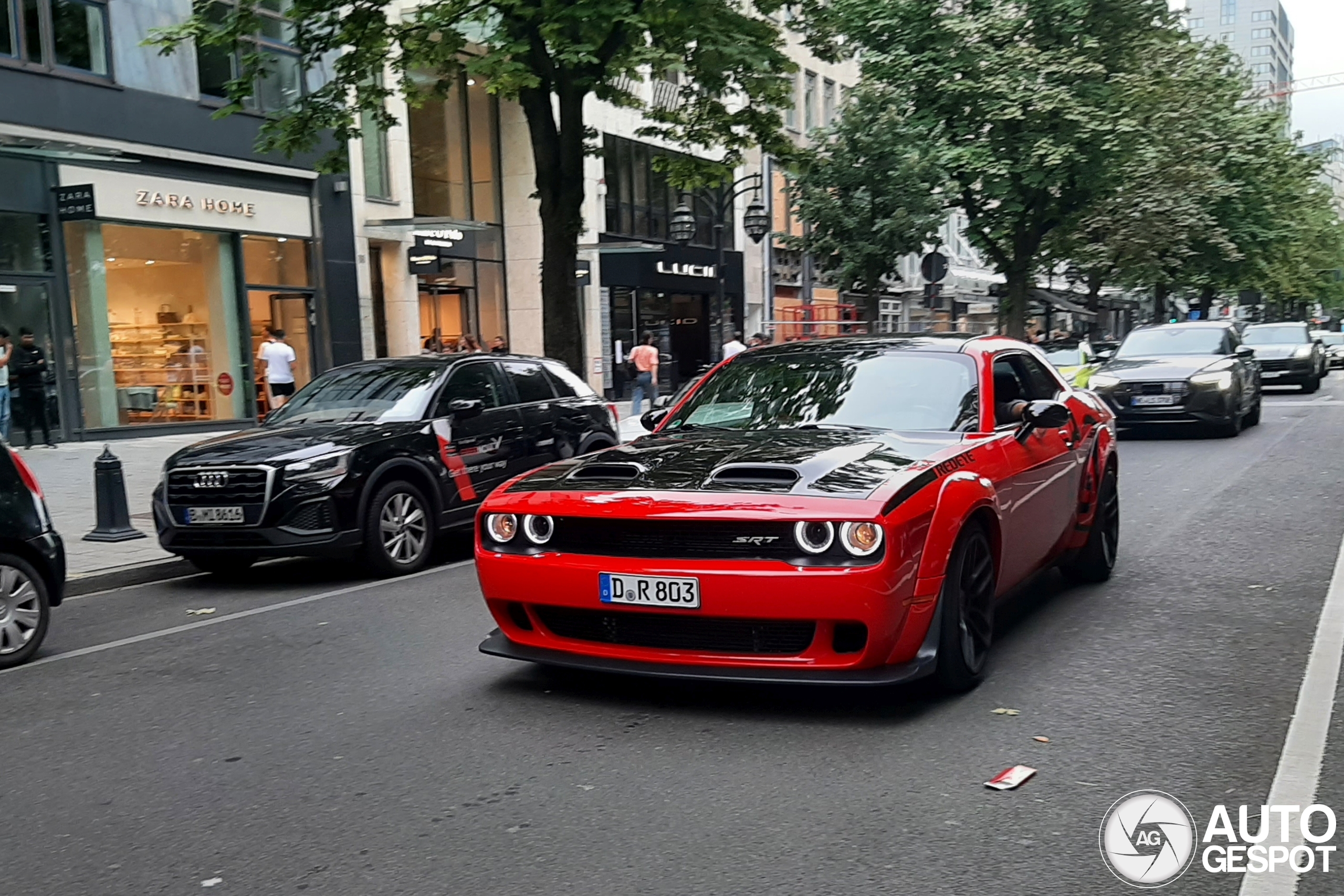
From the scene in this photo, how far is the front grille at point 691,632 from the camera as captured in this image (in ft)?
15.9

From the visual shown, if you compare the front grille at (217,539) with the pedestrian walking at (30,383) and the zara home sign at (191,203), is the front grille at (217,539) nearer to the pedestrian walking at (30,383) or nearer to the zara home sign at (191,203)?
the pedestrian walking at (30,383)

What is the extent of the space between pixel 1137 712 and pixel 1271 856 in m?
1.43

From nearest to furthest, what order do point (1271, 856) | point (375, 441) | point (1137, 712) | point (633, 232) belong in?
point (1271, 856), point (1137, 712), point (375, 441), point (633, 232)

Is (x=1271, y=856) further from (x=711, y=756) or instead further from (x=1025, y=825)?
(x=711, y=756)

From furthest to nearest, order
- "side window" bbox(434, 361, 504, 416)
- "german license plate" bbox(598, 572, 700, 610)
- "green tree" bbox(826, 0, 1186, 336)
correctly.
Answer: "green tree" bbox(826, 0, 1186, 336) → "side window" bbox(434, 361, 504, 416) → "german license plate" bbox(598, 572, 700, 610)

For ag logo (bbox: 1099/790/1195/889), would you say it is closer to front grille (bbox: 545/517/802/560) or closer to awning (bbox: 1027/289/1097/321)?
front grille (bbox: 545/517/802/560)

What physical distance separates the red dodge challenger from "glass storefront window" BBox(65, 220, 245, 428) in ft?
51.3

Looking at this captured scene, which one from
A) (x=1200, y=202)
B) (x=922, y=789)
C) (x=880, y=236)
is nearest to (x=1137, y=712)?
(x=922, y=789)

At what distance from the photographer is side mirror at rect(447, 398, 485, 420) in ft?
31.9

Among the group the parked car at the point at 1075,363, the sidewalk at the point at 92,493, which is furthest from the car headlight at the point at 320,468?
the parked car at the point at 1075,363

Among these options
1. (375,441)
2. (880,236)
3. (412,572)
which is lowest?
A: (412,572)

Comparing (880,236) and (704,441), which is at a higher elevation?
(880,236)

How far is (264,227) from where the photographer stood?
22.5 m

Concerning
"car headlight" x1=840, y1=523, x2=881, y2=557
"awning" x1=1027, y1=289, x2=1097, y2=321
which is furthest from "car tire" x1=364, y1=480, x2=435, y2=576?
"awning" x1=1027, y1=289, x2=1097, y2=321
